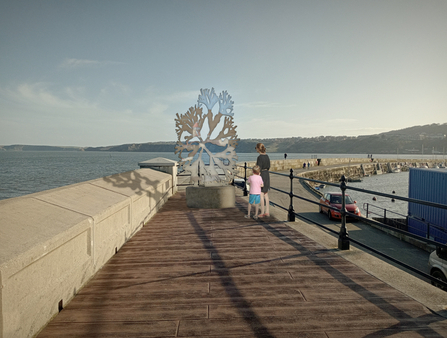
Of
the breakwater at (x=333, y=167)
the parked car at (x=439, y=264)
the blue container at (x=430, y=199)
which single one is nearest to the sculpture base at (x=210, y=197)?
the parked car at (x=439, y=264)

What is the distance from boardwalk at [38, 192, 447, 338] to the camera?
257 cm

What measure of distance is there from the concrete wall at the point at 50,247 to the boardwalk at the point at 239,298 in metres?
0.22

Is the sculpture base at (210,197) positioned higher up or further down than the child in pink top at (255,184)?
further down

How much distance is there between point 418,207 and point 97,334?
2204 centimetres

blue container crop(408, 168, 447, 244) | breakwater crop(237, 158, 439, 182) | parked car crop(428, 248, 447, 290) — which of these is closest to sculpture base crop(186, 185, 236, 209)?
parked car crop(428, 248, 447, 290)

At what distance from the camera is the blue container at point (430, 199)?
53.1ft

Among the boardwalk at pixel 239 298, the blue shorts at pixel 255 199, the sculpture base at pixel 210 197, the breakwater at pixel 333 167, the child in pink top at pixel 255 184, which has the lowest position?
the breakwater at pixel 333 167

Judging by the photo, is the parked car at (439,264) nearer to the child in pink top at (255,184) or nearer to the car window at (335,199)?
the child in pink top at (255,184)

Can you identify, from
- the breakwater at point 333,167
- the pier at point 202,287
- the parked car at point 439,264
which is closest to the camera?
the pier at point 202,287

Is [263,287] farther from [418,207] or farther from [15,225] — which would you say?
[418,207]

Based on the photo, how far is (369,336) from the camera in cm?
245

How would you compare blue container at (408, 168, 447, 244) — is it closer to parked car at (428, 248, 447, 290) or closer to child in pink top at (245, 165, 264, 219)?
parked car at (428, 248, 447, 290)

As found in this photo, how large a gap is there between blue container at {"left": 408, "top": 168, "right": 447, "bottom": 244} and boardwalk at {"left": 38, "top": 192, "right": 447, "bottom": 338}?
1557cm

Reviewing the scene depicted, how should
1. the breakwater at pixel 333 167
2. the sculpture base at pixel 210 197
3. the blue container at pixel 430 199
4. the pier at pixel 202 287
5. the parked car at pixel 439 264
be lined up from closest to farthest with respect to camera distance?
the pier at pixel 202 287, the parked car at pixel 439 264, the sculpture base at pixel 210 197, the blue container at pixel 430 199, the breakwater at pixel 333 167
